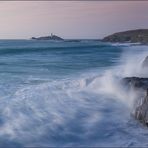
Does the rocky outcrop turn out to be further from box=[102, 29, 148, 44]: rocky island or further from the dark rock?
box=[102, 29, 148, 44]: rocky island

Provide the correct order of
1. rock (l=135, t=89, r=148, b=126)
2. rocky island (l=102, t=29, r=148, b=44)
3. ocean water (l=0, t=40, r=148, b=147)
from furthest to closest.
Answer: rocky island (l=102, t=29, r=148, b=44), rock (l=135, t=89, r=148, b=126), ocean water (l=0, t=40, r=148, b=147)

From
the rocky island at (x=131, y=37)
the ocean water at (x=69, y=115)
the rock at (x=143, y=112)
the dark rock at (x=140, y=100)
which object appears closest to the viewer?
the ocean water at (x=69, y=115)

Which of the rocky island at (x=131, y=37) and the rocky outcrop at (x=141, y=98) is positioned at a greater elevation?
the rocky island at (x=131, y=37)

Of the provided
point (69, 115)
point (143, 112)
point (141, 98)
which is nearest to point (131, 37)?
point (141, 98)

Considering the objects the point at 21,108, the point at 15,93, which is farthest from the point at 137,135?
the point at 15,93

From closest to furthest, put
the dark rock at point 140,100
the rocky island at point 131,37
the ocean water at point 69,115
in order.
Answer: the ocean water at point 69,115
the dark rock at point 140,100
the rocky island at point 131,37

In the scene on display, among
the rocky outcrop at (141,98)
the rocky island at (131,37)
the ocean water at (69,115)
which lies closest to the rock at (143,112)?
the rocky outcrop at (141,98)

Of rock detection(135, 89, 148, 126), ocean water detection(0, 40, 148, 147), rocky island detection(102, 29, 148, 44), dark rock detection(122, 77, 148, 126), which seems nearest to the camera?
ocean water detection(0, 40, 148, 147)

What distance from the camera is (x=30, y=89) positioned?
13773mm

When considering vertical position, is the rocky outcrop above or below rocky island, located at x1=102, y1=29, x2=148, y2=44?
below

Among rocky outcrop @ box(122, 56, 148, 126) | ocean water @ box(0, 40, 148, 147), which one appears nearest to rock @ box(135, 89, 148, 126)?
rocky outcrop @ box(122, 56, 148, 126)

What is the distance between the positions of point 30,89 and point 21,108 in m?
3.07

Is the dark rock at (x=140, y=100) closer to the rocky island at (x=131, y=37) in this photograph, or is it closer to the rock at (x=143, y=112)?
the rock at (x=143, y=112)

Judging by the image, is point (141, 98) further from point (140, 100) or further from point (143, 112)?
point (143, 112)
